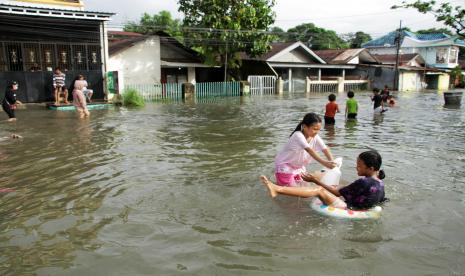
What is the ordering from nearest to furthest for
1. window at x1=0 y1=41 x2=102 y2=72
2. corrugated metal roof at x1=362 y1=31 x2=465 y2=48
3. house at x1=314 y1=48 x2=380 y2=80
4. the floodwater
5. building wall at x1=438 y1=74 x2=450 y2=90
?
the floodwater < window at x1=0 y1=41 x2=102 y2=72 < house at x1=314 y1=48 x2=380 y2=80 < building wall at x1=438 y1=74 x2=450 y2=90 < corrugated metal roof at x1=362 y1=31 x2=465 y2=48

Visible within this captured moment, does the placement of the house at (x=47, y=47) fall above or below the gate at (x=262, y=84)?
above

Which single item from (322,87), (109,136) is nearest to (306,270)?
(109,136)

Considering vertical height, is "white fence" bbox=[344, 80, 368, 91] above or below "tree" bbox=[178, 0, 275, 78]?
below

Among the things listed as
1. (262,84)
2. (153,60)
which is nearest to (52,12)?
(153,60)

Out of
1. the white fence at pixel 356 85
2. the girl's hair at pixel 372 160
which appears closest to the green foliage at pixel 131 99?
the girl's hair at pixel 372 160

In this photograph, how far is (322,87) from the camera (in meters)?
35.2

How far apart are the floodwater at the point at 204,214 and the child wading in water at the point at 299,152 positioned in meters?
0.38

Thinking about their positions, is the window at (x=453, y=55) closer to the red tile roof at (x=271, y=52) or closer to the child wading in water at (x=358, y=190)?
the red tile roof at (x=271, y=52)

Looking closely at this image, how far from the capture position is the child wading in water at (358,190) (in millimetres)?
4906

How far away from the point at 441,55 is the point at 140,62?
4250 centimetres

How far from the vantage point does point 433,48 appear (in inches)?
2061

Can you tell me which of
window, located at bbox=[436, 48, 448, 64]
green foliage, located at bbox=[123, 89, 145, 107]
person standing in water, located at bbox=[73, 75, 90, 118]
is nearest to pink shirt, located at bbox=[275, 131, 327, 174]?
person standing in water, located at bbox=[73, 75, 90, 118]

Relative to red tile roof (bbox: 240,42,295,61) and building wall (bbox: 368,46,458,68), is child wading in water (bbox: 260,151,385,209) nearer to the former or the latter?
red tile roof (bbox: 240,42,295,61)

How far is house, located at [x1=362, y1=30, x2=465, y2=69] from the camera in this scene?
51000 millimetres
